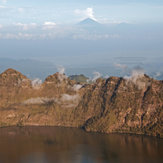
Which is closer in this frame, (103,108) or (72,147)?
(72,147)

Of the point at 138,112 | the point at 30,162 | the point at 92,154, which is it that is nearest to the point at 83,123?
the point at 138,112

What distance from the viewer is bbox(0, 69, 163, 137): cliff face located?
169900 mm

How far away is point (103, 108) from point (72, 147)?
38822mm

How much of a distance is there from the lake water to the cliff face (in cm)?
739

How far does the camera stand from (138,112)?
172m

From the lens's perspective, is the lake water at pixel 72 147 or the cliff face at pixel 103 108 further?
the cliff face at pixel 103 108

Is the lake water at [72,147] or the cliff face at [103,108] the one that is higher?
the cliff face at [103,108]

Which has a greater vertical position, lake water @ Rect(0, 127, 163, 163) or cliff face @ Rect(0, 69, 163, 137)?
cliff face @ Rect(0, 69, 163, 137)

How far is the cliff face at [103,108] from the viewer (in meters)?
170

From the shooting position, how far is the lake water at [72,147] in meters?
134

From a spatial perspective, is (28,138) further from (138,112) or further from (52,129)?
(138,112)

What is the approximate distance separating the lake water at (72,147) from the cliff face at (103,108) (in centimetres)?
739

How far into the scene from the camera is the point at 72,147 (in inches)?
5915

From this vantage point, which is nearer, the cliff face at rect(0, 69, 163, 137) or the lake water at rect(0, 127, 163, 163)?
the lake water at rect(0, 127, 163, 163)
